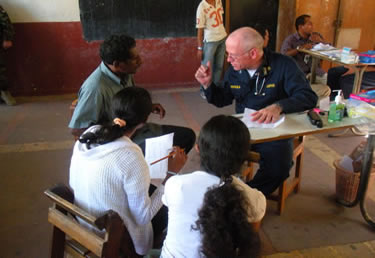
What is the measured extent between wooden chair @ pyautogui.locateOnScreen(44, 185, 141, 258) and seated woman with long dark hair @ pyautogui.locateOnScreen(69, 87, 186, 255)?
0.07 meters

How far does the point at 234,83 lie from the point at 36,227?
1.68 metres

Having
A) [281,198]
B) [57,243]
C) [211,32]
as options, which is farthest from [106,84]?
[211,32]

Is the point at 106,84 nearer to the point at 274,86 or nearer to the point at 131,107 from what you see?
the point at 131,107

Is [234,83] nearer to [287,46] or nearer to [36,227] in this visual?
[36,227]

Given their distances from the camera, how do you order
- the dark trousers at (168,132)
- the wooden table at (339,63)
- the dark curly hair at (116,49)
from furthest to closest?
the wooden table at (339,63)
the dark trousers at (168,132)
the dark curly hair at (116,49)

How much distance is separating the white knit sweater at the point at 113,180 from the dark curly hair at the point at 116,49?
926mm

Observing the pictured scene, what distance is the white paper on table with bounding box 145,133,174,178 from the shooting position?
5.80ft

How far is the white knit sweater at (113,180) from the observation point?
1.32 meters

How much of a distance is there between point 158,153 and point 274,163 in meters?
0.78

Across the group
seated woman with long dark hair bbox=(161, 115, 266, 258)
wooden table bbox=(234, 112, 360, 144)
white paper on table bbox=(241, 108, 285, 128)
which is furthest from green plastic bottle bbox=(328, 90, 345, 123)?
seated woman with long dark hair bbox=(161, 115, 266, 258)

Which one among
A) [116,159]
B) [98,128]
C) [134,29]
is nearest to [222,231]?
[116,159]

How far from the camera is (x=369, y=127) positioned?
1950 mm

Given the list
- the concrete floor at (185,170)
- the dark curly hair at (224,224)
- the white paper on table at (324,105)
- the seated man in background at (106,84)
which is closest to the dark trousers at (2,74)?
the concrete floor at (185,170)

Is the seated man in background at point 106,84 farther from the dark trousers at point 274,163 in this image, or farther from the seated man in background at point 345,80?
the seated man in background at point 345,80
